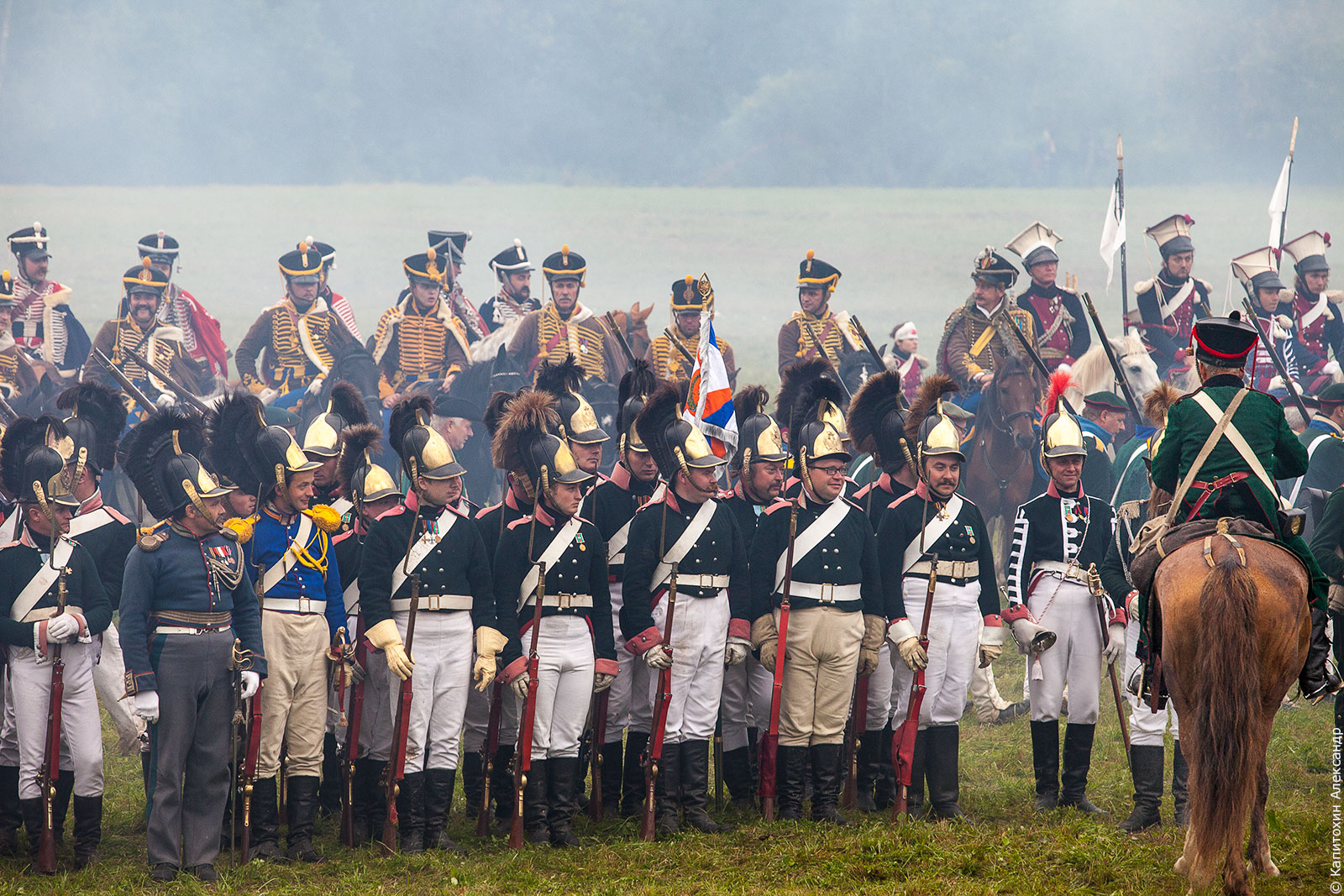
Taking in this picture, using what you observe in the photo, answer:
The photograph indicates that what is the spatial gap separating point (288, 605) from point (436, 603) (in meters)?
0.87

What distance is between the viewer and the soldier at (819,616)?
829 centimetres

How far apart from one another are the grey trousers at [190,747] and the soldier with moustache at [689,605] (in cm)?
233

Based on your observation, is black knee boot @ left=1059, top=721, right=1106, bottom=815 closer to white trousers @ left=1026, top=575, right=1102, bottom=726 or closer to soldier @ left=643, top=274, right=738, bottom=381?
white trousers @ left=1026, top=575, right=1102, bottom=726

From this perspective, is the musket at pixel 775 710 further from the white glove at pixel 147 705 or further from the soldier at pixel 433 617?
the white glove at pixel 147 705

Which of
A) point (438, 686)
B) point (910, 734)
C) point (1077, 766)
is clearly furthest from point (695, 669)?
point (1077, 766)

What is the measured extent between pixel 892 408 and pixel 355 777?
13.8 ft

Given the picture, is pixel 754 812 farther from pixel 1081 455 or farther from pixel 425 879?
pixel 1081 455

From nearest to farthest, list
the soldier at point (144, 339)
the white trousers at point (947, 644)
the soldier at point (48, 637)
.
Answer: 1. the soldier at point (48, 637)
2. the white trousers at point (947, 644)
3. the soldier at point (144, 339)

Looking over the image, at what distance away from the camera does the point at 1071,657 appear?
8.45m

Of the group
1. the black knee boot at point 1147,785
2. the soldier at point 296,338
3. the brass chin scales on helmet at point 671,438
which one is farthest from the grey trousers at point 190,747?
the soldier at point 296,338

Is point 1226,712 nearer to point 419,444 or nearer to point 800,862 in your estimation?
point 800,862

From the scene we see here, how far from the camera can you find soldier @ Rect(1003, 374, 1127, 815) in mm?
8383

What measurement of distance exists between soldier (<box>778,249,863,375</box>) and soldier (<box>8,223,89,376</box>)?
9479mm

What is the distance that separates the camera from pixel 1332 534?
26.0ft
